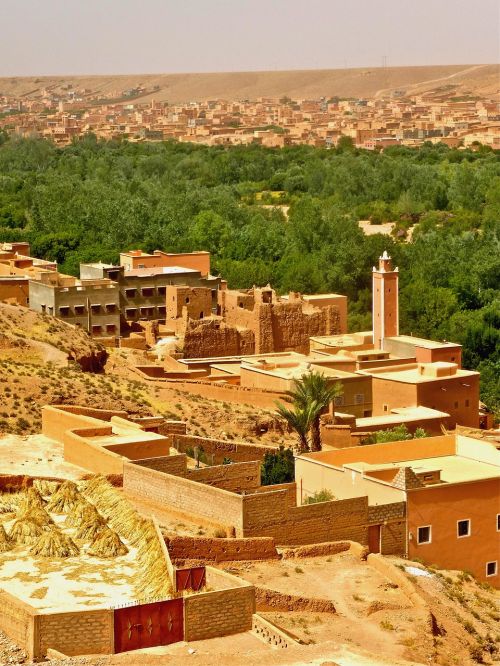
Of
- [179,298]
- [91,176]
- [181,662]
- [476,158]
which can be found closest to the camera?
[181,662]

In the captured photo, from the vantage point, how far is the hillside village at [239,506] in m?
14.1

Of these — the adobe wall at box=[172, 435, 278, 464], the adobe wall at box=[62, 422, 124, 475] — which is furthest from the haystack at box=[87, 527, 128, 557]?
the adobe wall at box=[172, 435, 278, 464]

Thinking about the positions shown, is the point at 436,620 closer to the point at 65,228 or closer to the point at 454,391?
the point at 454,391

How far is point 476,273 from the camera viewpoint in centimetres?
4756

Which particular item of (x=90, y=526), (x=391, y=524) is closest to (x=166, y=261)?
(x=391, y=524)

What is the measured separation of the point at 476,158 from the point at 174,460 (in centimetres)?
8134

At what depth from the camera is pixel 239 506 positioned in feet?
56.7

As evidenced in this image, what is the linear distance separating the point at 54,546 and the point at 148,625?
8.11ft

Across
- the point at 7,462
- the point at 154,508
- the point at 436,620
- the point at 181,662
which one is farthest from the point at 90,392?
the point at 181,662

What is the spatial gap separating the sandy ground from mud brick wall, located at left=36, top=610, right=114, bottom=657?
559 centimetres

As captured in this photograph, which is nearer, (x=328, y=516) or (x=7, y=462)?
(x=328, y=516)

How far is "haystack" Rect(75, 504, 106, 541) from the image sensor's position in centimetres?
1634

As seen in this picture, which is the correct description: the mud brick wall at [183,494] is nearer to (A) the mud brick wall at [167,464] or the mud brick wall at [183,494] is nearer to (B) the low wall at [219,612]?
(A) the mud brick wall at [167,464]

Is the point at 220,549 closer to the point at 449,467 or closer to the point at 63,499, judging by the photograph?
the point at 63,499
